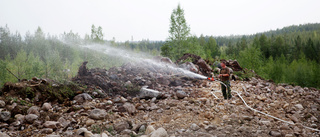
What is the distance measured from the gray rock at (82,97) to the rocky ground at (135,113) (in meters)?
0.04

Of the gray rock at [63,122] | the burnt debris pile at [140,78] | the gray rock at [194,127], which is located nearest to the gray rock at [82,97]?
the burnt debris pile at [140,78]

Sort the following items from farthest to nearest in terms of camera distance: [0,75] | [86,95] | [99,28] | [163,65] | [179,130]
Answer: [99,28] < [0,75] < [163,65] < [86,95] < [179,130]

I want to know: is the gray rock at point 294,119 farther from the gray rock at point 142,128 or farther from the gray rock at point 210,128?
the gray rock at point 142,128

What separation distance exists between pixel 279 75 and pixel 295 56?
1409 inches

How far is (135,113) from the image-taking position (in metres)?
6.43

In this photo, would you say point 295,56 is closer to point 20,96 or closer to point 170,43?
point 170,43

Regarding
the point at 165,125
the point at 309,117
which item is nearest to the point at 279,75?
the point at 309,117

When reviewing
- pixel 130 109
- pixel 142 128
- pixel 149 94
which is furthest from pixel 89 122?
pixel 149 94

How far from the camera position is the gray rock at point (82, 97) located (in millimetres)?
7191

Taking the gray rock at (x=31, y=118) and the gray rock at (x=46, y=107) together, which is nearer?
the gray rock at (x=31, y=118)

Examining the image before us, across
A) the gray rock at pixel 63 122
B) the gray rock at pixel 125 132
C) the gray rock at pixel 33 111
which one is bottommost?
the gray rock at pixel 63 122

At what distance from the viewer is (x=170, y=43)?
2709 centimetres

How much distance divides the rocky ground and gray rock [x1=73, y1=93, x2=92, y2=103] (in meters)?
0.04

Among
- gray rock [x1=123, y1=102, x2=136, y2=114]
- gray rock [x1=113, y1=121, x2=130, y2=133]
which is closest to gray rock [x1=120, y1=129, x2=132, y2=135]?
gray rock [x1=113, y1=121, x2=130, y2=133]
